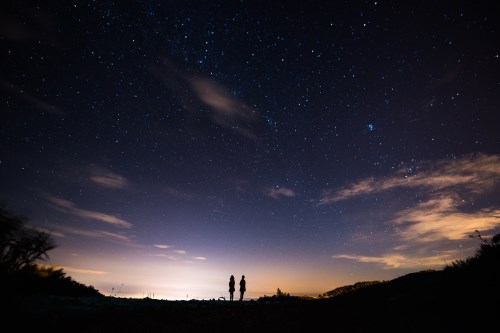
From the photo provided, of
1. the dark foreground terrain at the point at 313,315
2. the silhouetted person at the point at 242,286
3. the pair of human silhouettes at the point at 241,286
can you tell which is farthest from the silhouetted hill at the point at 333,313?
the silhouetted person at the point at 242,286

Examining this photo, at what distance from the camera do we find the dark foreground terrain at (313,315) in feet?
30.1

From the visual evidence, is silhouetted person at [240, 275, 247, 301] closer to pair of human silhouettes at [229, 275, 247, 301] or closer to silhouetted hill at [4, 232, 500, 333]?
pair of human silhouettes at [229, 275, 247, 301]

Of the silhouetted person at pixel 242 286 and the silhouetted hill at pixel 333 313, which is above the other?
the silhouetted person at pixel 242 286

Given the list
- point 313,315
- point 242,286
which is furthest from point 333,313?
point 242,286

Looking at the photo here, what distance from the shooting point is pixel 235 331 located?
9.62 metres

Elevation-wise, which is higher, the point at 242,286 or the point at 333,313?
the point at 242,286

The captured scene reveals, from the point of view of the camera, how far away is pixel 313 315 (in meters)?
10.8

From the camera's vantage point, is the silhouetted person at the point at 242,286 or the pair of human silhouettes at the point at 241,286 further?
the silhouetted person at the point at 242,286

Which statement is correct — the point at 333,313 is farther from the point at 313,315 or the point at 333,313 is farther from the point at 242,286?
the point at 242,286

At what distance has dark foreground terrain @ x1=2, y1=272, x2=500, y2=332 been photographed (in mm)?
9164

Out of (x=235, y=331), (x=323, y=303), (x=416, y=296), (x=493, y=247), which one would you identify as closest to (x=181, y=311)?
(x=235, y=331)

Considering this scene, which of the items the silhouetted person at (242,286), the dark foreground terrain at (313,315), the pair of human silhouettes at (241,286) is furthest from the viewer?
the silhouetted person at (242,286)

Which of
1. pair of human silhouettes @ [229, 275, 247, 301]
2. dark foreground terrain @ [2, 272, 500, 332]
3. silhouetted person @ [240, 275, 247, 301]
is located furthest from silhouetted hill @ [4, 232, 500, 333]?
silhouetted person @ [240, 275, 247, 301]

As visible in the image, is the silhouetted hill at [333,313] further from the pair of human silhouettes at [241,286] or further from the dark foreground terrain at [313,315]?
the pair of human silhouettes at [241,286]
